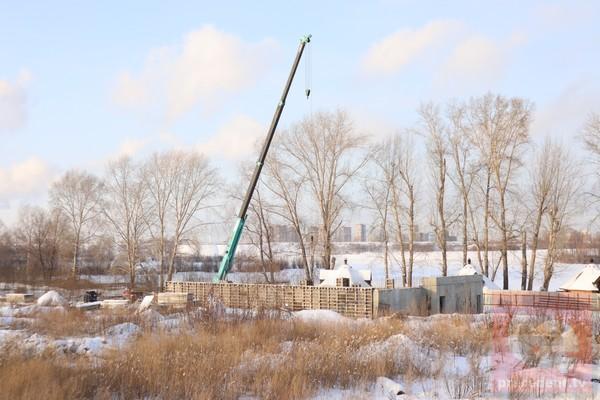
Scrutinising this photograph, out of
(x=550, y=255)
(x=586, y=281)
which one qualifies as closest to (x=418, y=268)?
(x=550, y=255)

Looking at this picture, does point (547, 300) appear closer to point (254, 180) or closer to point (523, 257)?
point (523, 257)

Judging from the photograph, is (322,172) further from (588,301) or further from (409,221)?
(588,301)

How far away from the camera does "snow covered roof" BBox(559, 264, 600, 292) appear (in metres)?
32.3

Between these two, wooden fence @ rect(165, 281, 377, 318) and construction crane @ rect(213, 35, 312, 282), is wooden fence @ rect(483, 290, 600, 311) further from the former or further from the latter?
construction crane @ rect(213, 35, 312, 282)

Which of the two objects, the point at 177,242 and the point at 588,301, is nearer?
the point at 588,301

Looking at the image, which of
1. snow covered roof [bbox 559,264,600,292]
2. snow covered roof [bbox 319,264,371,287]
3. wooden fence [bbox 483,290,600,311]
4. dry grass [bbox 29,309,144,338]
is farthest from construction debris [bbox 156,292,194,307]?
snow covered roof [bbox 559,264,600,292]

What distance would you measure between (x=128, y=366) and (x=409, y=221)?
35.5 metres

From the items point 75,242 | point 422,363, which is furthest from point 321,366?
point 75,242

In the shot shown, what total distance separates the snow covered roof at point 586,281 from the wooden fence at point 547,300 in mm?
540

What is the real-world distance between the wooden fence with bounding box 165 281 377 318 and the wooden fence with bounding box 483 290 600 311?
28.9ft

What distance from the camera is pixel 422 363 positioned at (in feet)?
35.8

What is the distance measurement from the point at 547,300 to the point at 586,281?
275cm

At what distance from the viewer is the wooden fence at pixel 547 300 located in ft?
102

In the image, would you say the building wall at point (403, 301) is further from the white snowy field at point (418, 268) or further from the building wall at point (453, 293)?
the white snowy field at point (418, 268)
